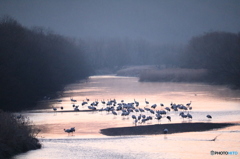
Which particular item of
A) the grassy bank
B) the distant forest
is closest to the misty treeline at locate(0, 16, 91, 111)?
the distant forest

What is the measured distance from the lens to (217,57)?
67.9m

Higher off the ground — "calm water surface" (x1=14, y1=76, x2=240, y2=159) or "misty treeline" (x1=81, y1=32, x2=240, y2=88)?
"misty treeline" (x1=81, y1=32, x2=240, y2=88)

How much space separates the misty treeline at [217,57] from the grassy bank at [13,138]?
117 feet

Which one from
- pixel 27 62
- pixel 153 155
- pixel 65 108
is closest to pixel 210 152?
pixel 153 155

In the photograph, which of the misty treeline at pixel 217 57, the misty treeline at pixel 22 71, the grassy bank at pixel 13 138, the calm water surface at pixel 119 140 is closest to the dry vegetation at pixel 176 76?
the misty treeline at pixel 217 57

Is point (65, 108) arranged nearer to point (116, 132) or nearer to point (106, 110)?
point (106, 110)

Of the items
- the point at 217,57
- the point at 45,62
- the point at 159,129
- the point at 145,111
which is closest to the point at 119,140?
the point at 159,129

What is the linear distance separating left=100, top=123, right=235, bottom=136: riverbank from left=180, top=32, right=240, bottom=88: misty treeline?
26961 millimetres

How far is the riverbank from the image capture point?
22891 millimetres

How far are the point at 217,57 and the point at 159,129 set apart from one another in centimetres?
4611

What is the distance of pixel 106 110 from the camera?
Result: 107 ft

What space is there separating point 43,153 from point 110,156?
2480 millimetres

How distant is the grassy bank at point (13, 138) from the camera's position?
1619 cm

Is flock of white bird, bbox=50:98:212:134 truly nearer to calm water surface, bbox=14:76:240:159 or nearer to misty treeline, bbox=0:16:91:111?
calm water surface, bbox=14:76:240:159
